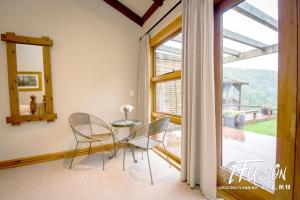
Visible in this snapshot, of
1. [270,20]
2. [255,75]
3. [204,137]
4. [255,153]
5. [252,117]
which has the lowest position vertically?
[255,153]

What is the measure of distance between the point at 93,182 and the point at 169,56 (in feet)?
7.37

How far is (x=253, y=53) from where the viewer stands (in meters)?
1.66

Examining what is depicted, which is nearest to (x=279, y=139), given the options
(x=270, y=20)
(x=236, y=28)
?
(x=270, y=20)

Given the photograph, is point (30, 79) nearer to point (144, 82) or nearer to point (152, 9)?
point (144, 82)

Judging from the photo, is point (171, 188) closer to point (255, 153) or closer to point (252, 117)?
point (255, 153)

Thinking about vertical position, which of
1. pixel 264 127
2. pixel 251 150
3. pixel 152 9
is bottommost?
pixel 251 150

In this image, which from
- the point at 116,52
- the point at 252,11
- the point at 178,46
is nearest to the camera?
the point at 252,11

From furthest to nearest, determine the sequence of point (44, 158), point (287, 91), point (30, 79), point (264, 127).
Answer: point (44, 158) → point (30, 79) → point (264, 127) → point (287, 91)

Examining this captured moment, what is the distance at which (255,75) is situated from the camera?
1643mm

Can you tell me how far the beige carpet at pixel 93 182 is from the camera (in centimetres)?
184

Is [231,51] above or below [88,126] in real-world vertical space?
above

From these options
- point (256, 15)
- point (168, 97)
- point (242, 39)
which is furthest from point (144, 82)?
point (256, 15)

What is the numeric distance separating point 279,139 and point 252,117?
414mm

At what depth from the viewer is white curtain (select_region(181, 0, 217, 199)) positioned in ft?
5.75
